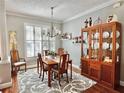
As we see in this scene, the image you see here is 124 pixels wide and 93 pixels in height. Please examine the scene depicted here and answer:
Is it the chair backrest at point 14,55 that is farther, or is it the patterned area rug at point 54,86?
the chair backrest at point 14,55

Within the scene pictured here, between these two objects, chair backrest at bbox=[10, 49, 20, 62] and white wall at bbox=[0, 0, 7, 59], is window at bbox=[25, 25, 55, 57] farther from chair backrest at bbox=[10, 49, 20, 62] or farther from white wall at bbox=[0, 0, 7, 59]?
white wall at bbox=[0, 0, 7, 59]

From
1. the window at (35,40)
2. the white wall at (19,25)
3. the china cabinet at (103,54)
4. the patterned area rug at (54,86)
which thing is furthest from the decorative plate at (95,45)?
the white wall at (19,25)

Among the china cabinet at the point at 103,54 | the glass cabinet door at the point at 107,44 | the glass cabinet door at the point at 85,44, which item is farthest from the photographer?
the glass cabinet door at the point at 85,44

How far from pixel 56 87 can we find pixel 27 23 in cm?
355

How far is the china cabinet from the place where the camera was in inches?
124

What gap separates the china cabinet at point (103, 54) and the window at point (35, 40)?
2593mm

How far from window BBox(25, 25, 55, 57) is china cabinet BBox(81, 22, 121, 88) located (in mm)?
2593

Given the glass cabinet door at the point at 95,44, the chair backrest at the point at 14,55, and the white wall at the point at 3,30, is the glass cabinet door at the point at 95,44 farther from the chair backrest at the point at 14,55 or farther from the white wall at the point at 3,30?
the chair backrest at the point at 14,55

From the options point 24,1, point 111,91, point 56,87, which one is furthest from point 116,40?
point 24,1

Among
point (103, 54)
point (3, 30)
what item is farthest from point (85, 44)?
point (3, 30)

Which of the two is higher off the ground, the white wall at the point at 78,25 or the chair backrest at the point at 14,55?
the white wall at the point at 78,25

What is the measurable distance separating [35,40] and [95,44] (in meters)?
3.25

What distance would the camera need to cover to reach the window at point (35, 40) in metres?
5.45

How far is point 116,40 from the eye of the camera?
319cm
